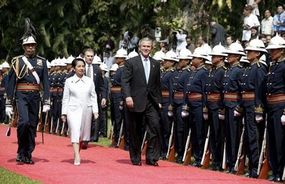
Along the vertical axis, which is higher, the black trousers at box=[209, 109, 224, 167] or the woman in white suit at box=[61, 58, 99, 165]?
the woman in white suit at box=[61, 58, 99, 165]

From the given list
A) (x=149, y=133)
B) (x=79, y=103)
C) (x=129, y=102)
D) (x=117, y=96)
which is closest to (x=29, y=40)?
(x=79, y=103)

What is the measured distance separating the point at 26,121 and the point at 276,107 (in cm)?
439

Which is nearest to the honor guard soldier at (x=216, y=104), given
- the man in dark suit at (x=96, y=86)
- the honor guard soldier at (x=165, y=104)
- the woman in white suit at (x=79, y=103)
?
the honor guard soldier at (x=165, y=104)

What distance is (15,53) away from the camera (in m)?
37.0

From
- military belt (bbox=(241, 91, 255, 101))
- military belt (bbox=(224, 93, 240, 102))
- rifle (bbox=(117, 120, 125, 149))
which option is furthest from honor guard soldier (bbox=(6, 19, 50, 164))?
rifle (bbox=(117, 120, 125, 149))

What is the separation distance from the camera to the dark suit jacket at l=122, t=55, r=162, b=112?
13906mm

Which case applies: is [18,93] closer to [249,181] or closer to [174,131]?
[174,131]

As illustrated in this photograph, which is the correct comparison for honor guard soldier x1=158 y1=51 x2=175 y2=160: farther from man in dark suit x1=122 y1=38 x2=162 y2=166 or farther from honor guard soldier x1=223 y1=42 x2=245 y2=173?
honor guard soldier x1=223 y1=42 x2=245 y2=173

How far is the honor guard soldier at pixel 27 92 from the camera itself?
13539 mm

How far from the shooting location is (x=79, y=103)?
1396 cm

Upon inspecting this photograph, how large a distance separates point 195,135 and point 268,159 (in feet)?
8.82

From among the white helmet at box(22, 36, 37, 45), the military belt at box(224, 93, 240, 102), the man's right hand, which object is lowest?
the man's right hand

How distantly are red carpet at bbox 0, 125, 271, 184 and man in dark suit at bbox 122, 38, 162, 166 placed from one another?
336mm

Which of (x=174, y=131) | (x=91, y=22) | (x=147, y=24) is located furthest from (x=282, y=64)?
(x=91, y=22)
